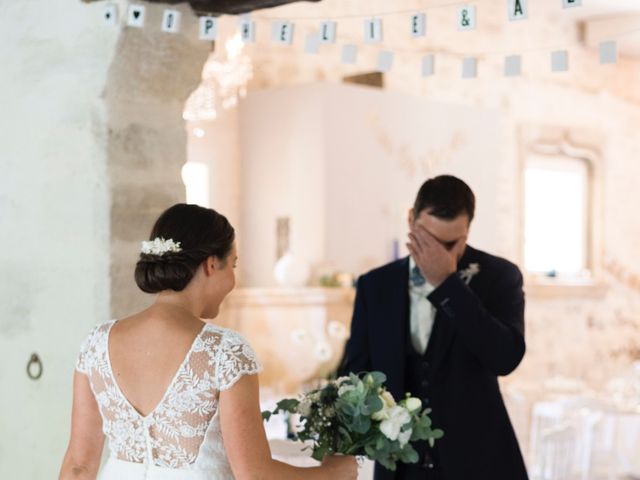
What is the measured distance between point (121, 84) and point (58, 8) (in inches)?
16.7

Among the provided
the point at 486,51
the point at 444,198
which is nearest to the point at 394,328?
the point at 444,198

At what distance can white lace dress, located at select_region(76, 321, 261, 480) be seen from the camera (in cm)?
229

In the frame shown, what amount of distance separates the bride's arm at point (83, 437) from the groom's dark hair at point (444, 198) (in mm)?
1199

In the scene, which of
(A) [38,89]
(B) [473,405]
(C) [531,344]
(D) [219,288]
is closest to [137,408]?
(D) [219,288]

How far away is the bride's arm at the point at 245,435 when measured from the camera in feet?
7.40

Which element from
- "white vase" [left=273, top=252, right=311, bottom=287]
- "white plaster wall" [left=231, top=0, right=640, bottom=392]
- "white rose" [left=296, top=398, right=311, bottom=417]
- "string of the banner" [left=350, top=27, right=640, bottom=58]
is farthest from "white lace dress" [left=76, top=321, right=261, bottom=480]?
"string of the banner" [left=350, top=27, right=640, bottom=58]

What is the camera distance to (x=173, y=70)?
3867 mm

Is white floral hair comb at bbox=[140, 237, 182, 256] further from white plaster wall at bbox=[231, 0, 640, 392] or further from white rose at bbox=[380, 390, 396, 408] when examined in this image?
white plaster wall at bbox=[231, 0, 640, 392]

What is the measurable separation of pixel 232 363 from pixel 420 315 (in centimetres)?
112

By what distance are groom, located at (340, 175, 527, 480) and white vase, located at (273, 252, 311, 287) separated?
481 cm

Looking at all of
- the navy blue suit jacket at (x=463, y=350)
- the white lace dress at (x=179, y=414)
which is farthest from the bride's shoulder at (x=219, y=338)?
the navy blue suit jacket at (x=463, y=350)

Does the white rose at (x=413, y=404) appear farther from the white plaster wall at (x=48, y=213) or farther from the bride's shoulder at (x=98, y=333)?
the white plaster wall at (x=48, y=213)

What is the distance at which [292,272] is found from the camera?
26.6ft

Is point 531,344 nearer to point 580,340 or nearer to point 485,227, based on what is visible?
point 580,340
